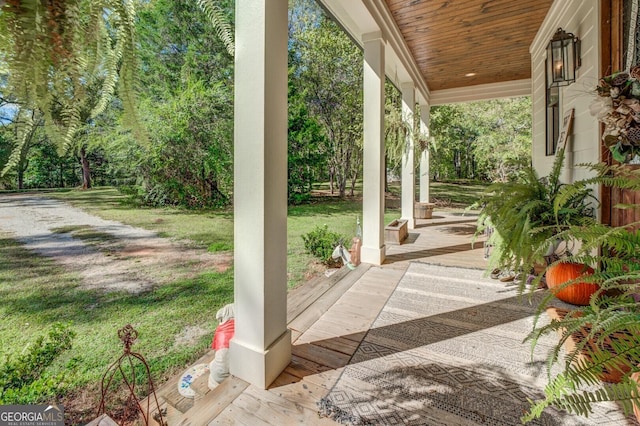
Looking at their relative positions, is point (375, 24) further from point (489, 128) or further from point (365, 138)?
point (489, 128)

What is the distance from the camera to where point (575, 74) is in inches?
107

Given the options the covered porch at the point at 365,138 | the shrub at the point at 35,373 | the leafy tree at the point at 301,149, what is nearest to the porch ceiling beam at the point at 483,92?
the covered porch at the point at 365,138

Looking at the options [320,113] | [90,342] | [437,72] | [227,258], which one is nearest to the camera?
[90,342]

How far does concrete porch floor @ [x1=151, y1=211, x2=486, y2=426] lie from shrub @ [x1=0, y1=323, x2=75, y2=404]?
49cm

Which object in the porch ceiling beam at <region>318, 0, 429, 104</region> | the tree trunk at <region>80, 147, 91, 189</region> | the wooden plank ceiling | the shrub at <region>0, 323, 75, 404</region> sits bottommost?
the shrub at <region>0, 323, 75, 404</region>

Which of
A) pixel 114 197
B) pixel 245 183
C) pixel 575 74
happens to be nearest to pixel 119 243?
pixel 114 197

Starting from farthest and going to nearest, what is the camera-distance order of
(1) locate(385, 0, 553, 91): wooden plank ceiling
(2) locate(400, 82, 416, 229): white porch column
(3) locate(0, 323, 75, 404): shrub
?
(2) locate(400, 82, 416, 229): white porch column < (1) locate(385, 0, 553, 91): wooden plank ceiling < (3) locate(0, 323, 75, 404): shrub

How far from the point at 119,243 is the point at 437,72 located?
5223 millimetres

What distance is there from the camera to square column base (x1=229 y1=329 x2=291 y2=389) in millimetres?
1362

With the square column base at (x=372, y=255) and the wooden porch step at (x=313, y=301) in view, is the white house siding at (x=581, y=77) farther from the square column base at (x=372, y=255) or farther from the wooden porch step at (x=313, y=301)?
the wooden porch step at (x=313, y=301)

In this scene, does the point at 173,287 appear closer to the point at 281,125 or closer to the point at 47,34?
the point at 281,125
